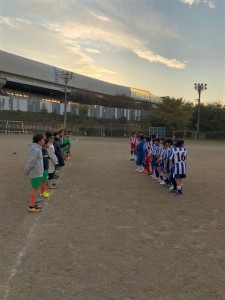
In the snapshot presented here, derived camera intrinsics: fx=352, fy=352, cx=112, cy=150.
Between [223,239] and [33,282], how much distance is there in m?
3.57

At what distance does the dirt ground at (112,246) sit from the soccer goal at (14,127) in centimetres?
5564

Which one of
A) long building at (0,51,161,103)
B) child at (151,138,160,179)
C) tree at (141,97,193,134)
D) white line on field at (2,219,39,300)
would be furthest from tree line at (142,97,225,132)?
white line on field at (2,219,39,300)

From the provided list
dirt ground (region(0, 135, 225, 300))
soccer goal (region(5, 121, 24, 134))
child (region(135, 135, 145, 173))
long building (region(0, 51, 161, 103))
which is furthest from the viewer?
long building (region(0, 51, 161, 103))

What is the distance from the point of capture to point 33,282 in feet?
14.4

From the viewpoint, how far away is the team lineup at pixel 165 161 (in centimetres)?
1028

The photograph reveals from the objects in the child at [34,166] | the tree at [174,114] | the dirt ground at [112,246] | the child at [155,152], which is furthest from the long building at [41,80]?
the child at [34,166]

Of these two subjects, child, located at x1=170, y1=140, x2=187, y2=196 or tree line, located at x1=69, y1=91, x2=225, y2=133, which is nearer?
child, located at x1=170, y1=140, x2=187, y2=196

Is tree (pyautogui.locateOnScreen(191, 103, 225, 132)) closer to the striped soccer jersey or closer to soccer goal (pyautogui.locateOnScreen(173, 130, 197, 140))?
soccer goal (pyautogui.locateOnScreen(173, 130, 197, 140))

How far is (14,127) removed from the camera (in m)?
66.7

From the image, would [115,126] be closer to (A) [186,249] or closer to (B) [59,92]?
(B) [59,92]

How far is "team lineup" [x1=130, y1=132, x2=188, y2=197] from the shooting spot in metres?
10.3

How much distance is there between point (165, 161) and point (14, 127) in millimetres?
58639

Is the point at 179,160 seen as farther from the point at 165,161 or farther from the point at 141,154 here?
the point at 141,154

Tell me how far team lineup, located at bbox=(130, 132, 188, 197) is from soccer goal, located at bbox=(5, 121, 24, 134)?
5127 centimetres
